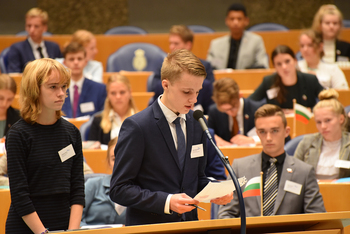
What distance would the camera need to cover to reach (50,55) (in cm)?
565

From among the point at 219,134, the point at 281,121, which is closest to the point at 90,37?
the point at 219,134

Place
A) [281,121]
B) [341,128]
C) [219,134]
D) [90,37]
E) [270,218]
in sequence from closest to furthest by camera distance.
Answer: [270,218], [281,121], [341,128], [219,134], [90,37]

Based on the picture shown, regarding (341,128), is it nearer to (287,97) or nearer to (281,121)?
(281,121)

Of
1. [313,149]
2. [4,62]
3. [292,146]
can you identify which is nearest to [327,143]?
[313,149]

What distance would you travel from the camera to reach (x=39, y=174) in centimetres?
177

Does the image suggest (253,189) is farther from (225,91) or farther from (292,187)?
(225,91)

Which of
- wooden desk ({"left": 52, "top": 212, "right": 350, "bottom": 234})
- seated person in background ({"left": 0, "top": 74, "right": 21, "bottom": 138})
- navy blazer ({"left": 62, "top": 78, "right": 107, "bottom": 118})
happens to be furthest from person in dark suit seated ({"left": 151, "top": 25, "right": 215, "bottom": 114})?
wooden desk ({"left": 52, "top": 212, "right": 350, "bottom": 234})

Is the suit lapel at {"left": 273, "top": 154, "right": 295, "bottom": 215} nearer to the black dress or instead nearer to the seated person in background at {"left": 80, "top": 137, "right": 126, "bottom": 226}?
the seated person in background at {"left": 80, "top": 137, "right": 126, "bottom": 226}

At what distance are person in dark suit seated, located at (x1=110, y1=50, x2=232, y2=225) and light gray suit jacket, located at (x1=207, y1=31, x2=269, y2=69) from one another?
13.7ft

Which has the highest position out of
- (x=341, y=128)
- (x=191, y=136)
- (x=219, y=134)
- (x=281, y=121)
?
(x=191, y=136)

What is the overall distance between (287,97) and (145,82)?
6.43 feet

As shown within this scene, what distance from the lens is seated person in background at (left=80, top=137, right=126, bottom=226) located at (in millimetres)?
2770

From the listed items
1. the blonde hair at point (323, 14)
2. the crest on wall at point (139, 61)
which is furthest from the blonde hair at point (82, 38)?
the blonde hair at point (323, 14)

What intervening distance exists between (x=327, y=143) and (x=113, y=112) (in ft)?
6.27
